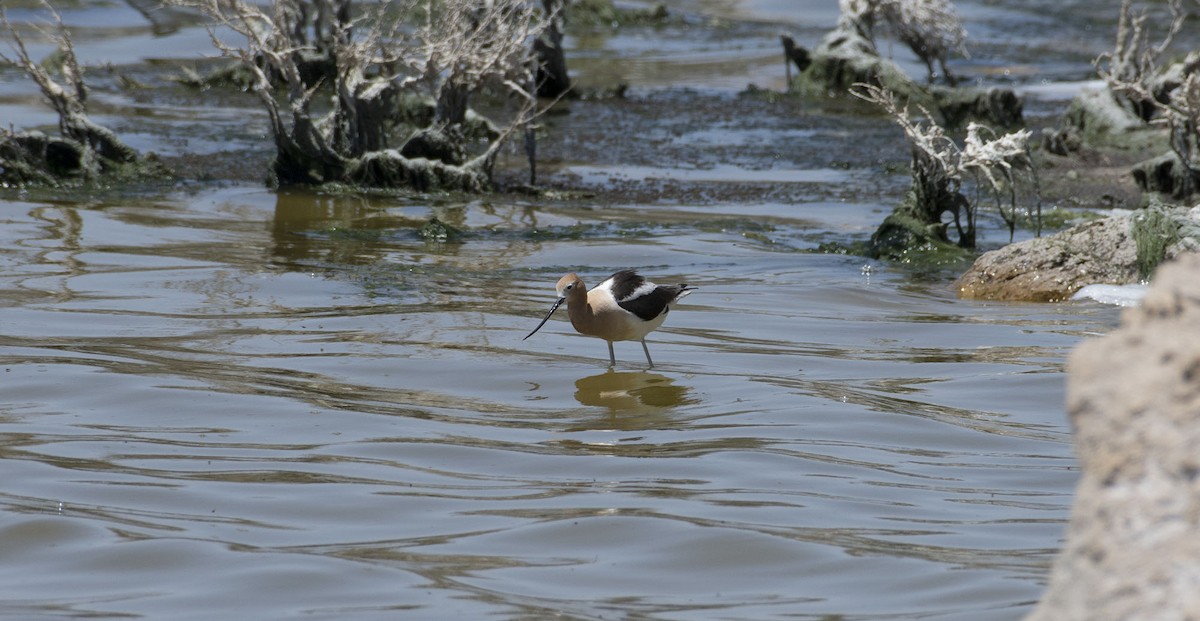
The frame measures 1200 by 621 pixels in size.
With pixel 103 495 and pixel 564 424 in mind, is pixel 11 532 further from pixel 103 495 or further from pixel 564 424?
pixel 564 424

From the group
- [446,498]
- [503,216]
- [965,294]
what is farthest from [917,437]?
[503,216]

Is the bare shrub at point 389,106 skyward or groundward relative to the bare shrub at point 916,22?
groundward

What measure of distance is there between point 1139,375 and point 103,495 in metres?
4.31

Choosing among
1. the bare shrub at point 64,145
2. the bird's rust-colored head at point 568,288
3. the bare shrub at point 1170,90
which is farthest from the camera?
the bare shrub at point 64,145

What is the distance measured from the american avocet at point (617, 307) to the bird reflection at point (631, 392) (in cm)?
23

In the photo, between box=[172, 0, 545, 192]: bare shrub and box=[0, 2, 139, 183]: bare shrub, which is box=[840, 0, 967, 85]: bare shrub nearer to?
box=[172, 0, 545, 192]: bare shrub

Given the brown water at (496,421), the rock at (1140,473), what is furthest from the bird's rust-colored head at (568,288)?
the rock at (1140,473)

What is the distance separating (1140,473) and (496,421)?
4971 millimetres

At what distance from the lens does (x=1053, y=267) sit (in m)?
10.8

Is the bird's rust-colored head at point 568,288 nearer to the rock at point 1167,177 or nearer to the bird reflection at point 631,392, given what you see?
the bird reflection at point 631,392

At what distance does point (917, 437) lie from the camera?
6883mm

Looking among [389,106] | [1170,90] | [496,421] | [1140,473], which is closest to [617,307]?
[496,421]

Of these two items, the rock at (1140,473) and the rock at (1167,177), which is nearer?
the rock at (1140,473)

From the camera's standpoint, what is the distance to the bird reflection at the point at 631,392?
781cm
